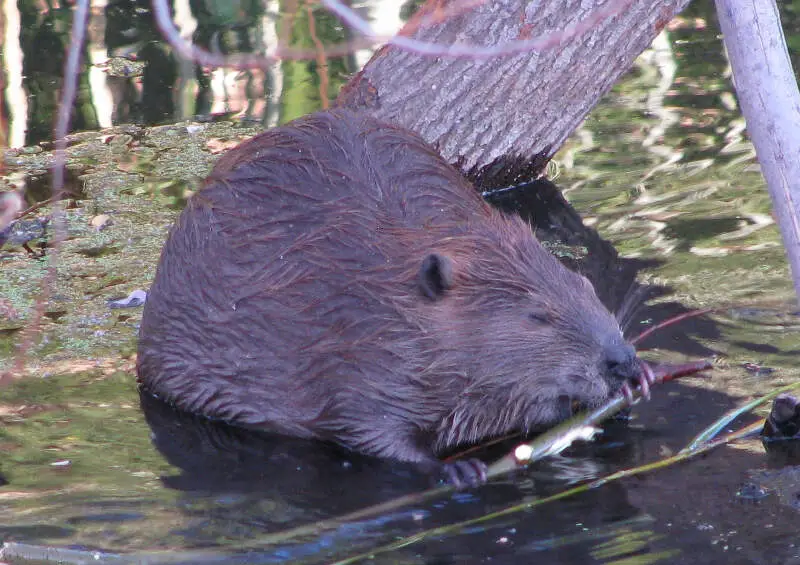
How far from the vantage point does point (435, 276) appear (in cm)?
345

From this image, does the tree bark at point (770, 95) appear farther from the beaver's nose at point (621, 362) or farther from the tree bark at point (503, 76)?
the tree bark at point (503, 76)

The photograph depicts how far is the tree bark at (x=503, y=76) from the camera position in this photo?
4941 mm

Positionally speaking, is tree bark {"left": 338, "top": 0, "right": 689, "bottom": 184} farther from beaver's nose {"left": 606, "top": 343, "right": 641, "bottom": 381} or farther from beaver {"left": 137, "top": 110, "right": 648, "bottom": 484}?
beaver's nose {"left": 606, "top": 343, "right": 641, "bottom": 381}

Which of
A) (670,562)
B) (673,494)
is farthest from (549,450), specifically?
(670,562)

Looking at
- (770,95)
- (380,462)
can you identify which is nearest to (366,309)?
(380,462)

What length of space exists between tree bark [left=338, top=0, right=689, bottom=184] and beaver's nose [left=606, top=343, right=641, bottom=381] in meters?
1.84

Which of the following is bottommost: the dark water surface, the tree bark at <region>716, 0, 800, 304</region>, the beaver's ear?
the dark water surface

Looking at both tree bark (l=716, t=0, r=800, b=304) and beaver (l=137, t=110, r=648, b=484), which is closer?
tree bark (l=716, t=0, r=800, b=304)

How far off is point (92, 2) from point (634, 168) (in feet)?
14.3

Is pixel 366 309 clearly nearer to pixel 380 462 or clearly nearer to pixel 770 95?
pixel 380 462

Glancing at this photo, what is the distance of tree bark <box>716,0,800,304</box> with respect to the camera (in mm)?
2295

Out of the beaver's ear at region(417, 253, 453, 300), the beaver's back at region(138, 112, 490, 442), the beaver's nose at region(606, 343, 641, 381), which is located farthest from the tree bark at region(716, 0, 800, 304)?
the beaver's back at region(138, 112, 490, 442)

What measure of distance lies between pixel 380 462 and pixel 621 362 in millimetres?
777

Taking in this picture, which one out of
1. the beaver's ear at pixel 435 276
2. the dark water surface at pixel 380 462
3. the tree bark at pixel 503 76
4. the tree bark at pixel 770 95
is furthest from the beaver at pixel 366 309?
the tree bark at pixel 770 95
